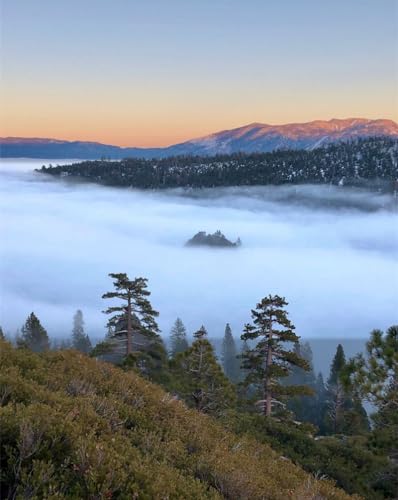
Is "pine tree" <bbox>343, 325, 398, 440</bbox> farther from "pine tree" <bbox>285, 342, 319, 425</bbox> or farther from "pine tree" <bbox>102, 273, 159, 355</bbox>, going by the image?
"pine tree" <bbox>285, 342, 319, 425</bbox>

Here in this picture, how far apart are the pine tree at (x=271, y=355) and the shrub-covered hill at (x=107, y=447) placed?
11607mm

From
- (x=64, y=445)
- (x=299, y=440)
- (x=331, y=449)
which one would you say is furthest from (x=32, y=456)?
(x=331, y=449)

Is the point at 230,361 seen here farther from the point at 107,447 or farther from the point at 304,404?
the point at 107,447

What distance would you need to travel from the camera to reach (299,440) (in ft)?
63.2

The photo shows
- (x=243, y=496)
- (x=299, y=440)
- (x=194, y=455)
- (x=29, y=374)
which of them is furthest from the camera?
(x=299, y=440)

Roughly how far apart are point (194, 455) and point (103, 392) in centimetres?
338

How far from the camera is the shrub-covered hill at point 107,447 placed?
5.97 m

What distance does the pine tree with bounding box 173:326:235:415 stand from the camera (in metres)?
22.3

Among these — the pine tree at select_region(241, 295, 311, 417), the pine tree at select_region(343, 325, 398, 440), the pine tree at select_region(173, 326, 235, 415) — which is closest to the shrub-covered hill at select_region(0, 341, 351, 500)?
the pine tree at select_region(343, 325, 398, 440)

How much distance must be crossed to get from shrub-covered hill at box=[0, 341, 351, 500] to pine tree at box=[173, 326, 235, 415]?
967cm

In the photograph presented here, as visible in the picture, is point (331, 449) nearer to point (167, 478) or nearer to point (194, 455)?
point (194, 455)

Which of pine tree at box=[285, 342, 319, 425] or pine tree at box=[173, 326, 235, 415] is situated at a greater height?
pine tree at box=[173, 326, 235, 415]

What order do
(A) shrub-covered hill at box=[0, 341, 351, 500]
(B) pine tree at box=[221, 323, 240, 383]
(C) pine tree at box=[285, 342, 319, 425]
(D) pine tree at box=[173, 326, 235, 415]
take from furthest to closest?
(B) pine tree at box=[221, 323, 240, 383] → (C) pine tree at box=[285, 342, 319, 425] → (D) pine tree at box=[173, 326, 235, 415] → (A) shrub-covered hill at box=[0, 341, 351, 500]

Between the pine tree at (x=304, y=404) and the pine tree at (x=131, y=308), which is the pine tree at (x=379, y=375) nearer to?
the pine tree at (x=131, y=308)
